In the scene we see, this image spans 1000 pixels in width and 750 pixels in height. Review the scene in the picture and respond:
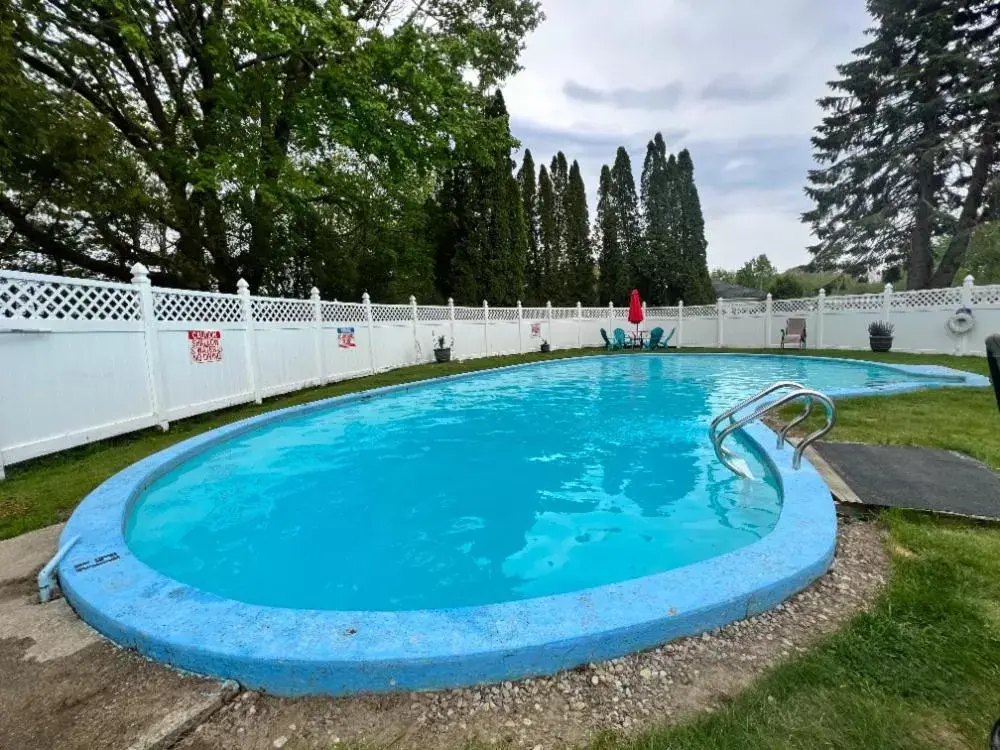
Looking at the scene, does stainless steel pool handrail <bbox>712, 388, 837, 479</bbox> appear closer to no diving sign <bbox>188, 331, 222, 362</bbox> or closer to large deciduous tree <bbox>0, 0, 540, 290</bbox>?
no diving sign <bbox>188, 331, 222, 362</bbox>

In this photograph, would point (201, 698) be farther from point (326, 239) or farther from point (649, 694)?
point (326, 239)

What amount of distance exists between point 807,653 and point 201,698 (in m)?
1.98

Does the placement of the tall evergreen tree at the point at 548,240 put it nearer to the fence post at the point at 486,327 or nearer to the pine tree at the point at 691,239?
the pine tree at the point at 691,239

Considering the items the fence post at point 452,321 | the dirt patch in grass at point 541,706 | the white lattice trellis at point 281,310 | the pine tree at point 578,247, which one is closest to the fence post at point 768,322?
the pine tree at point 578,247

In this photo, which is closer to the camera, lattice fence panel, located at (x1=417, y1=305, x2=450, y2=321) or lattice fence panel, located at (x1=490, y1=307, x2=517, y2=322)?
lattice fence panel, located at (x1=417, y1=305, x2=450, y2=321)

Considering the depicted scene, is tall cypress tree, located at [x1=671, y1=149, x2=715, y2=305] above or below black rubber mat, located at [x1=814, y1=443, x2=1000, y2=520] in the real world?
above

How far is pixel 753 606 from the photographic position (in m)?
1.87

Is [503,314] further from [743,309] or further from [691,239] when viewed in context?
[691,239]

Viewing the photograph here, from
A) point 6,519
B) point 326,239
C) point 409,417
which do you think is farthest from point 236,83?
point 6,519

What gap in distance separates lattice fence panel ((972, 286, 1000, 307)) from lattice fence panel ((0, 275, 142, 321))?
1772 cm

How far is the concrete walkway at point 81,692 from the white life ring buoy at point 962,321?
55.4ft

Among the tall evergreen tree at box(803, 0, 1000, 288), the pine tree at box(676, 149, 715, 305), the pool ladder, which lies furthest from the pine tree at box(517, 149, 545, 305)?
the pool ladder

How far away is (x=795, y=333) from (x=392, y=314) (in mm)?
13748

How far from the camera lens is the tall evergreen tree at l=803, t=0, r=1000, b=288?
692 inches
